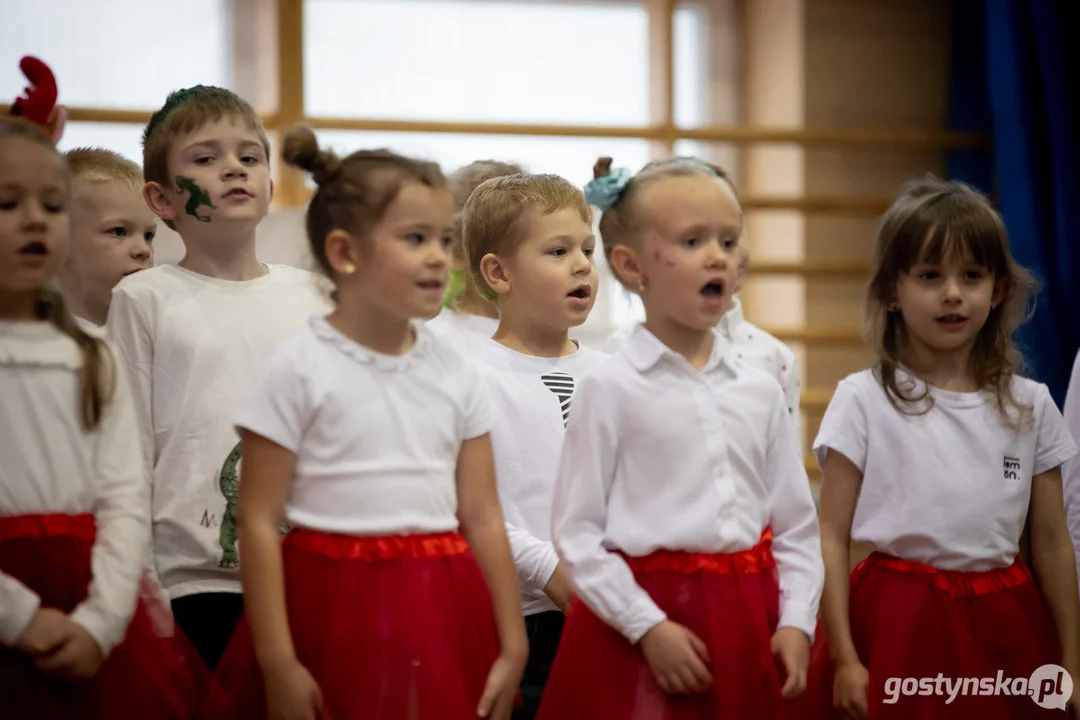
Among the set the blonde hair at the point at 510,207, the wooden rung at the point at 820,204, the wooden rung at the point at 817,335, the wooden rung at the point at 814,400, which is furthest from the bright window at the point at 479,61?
the blonde hair at the point at 510,207

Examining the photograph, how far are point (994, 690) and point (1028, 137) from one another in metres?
2.78

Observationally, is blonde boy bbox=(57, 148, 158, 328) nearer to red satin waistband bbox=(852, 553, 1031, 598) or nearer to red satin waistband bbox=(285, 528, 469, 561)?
red satin waistband bbox=(285, 528, 469, 561)

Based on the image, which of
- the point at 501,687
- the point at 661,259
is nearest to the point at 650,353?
the point at 661,259

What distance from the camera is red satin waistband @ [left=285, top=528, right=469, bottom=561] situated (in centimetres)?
134

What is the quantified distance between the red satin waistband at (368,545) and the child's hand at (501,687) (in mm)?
141

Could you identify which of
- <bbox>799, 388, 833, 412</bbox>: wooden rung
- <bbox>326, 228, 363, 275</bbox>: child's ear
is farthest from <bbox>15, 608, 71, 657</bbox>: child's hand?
<bbox>799, 388, 833, 412</bbox>: wooden rung

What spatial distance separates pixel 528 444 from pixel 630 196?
1.38 ft

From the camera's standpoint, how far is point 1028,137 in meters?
4.06

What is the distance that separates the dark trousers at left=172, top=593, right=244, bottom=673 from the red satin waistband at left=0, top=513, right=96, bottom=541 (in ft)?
1.21

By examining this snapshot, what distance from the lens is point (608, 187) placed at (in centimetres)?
162

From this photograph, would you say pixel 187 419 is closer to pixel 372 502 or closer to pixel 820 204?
pixel 372 502

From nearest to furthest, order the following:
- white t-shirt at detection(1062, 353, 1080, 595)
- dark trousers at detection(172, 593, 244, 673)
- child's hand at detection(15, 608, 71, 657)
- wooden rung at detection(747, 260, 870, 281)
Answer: child's hand at detection(15, 608, 71, 657), dark trousers at detection(172, 593, 244, 673), white t-shirt at detection(1062, 353, 1080, 595), wooden rung at detection(747, 260, 870, 281)

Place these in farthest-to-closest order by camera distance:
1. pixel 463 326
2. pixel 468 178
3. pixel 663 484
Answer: pixel 468 178 → pixel 463 326 → pixel 663 484

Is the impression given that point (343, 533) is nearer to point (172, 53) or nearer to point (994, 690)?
point (994, 690)
